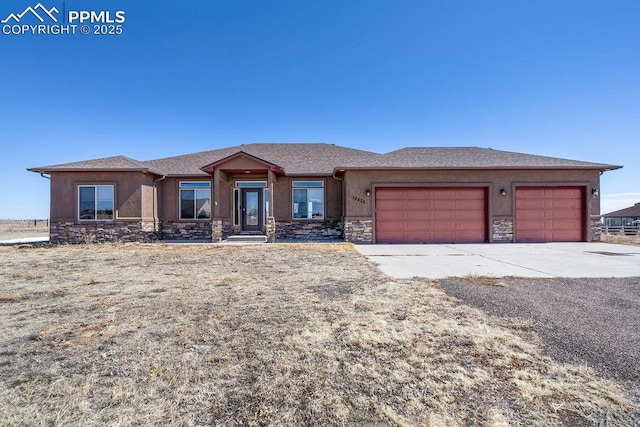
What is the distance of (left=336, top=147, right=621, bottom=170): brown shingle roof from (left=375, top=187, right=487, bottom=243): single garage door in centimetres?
99

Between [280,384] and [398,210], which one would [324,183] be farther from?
[280,384]

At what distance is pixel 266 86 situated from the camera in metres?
15.4

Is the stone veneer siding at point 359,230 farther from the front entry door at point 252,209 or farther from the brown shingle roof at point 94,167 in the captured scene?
the brown shingle roof at point 94,167

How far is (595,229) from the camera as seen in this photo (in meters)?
12.7

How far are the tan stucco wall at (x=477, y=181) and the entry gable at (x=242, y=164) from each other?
10.9ft

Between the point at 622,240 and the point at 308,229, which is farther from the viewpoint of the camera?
the point at 308,229

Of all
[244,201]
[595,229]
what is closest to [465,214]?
[595,229]

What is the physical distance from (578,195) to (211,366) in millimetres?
15575

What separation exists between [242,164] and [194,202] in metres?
3.44

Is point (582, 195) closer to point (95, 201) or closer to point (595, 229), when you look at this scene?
point (595, 229)

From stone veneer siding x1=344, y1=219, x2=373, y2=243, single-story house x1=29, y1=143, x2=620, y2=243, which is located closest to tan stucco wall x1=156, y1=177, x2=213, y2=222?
single-story house x1=29, y1=143, x2=620, y2=243

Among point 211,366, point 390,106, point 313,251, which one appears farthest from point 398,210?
point 211,366

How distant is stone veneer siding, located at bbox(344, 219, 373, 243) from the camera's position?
498 inches

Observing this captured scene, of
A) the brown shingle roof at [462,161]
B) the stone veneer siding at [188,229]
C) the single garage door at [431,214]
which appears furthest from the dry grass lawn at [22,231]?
the brown shingle roof at [462,161]
